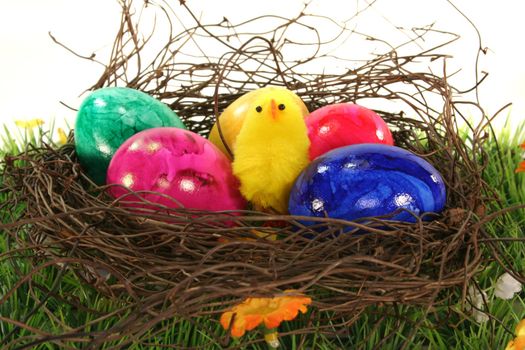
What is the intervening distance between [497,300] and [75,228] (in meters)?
0.83

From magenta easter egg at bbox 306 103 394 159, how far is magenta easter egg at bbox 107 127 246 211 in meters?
0.20

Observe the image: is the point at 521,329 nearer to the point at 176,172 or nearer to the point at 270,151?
the point at 270,151

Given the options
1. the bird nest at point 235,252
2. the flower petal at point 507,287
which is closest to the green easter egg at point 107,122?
the bird nest at point 235,252

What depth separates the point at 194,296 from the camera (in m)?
1.23

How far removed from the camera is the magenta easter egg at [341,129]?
1565 mm

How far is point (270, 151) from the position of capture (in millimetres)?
1423

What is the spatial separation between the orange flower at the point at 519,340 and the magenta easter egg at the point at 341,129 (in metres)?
0.46

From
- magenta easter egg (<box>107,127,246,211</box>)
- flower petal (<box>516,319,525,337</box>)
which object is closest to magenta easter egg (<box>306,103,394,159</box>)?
magenta easter egg (<box>107,127,246,211</box>)

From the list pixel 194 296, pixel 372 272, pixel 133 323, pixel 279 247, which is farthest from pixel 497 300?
pixel 133 323

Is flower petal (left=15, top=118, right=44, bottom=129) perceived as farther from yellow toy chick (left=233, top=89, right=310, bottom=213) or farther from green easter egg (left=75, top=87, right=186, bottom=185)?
yellow toy chick (left=233, top=89, right=310, bottom=213)

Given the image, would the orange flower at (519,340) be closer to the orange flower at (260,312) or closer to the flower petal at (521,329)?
the flower petal at (521,329)

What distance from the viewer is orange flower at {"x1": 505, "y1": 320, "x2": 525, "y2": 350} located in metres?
1.36

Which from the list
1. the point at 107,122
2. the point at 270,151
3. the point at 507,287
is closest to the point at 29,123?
the point at 107,122

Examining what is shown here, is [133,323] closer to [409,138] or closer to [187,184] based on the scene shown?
[187,184]
